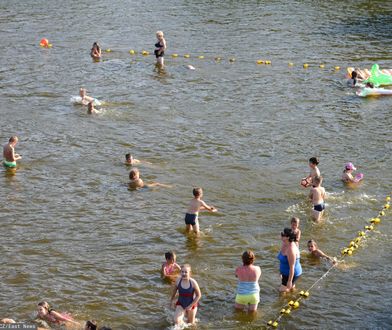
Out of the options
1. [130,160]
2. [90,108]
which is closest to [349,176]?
[130,160]

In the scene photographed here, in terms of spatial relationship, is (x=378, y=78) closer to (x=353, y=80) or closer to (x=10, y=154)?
(x=353, y=80)

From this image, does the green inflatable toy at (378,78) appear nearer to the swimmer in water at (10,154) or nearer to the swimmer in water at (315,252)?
the swimmer in water at (315,252)

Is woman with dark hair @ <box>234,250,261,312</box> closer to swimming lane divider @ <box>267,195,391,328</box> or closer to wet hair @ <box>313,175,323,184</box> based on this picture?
swimming lane divider @ <box>267,195,391,328</box>

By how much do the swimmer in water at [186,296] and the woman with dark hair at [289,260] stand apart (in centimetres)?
207

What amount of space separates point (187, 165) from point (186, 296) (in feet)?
27.7

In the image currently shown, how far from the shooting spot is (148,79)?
3027 cm

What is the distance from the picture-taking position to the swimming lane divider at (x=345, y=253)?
46.1ft

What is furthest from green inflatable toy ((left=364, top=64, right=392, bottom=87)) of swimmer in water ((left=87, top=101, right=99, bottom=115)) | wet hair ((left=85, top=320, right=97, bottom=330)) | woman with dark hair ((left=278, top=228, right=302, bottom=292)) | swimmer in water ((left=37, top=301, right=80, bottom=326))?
wet hair ((left=85, top=320, right=97, bottom=330))

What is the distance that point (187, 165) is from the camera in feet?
70.7

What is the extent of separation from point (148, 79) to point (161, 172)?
10.0 meters

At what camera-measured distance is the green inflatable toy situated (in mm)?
28828

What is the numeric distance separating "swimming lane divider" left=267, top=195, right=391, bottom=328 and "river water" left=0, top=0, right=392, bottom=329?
158mm

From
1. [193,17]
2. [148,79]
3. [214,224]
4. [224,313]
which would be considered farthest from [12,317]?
[193,17]

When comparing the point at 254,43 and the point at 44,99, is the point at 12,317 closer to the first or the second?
the point at 44,99
